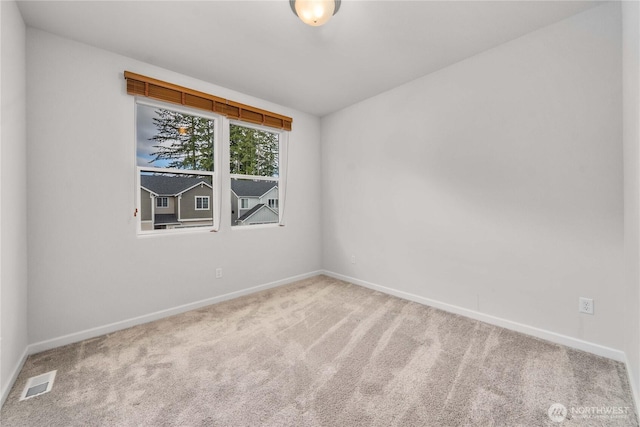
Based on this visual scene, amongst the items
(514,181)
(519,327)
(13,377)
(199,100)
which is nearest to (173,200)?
(199,100)

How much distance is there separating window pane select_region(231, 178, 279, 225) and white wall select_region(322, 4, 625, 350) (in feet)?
4.62

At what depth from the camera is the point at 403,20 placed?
80.2 inches

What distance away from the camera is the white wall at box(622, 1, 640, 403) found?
148 centimetres

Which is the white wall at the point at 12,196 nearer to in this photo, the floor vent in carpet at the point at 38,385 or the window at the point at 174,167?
the floor vent in carpet at the point at 38,385

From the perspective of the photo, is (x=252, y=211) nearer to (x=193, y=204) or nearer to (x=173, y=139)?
(x=193, y=204)

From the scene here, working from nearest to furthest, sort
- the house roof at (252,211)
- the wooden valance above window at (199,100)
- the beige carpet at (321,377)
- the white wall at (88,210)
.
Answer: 1. the beige carpet at (321,377)
2. the white wall at (88,210)
3. the wooden valance above window at (199,100)
4. the house roof at (252,211)

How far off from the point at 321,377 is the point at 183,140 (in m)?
2.71

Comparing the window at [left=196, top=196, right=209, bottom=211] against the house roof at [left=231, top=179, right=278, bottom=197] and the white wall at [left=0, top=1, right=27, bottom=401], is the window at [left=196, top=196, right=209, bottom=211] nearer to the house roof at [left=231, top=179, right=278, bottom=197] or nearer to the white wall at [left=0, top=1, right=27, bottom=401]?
the house roof at [left=231, top=179, right=278, bottom=197]

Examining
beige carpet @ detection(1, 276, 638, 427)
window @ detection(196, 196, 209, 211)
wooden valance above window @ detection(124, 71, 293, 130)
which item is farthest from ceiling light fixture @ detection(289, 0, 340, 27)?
beige carpet @ detection(1, 276, 638, 427)

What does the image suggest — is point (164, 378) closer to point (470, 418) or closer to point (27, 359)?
point (27, 359)

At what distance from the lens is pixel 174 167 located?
2838mm

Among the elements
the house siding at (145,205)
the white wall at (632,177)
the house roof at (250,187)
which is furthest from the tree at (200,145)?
the white wall at (632,177)

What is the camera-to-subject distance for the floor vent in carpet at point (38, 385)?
5.28ft

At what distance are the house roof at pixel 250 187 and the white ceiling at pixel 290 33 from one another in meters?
1.19
